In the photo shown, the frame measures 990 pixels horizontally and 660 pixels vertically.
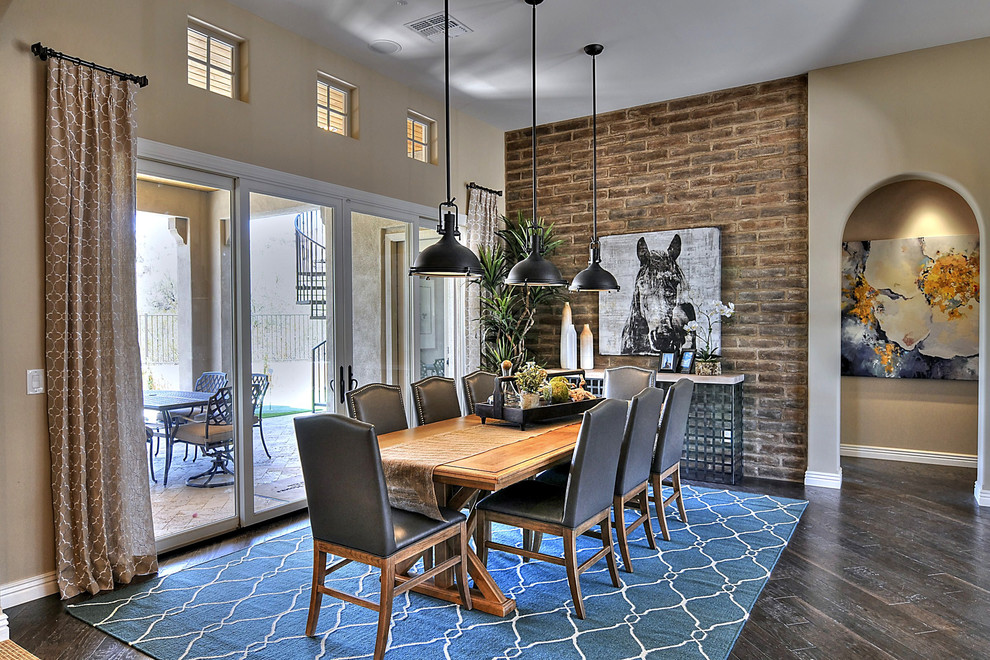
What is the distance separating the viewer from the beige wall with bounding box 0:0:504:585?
294cm

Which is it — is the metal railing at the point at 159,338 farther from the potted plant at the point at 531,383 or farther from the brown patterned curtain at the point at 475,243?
the brown patterned curtain at the point at 475,243

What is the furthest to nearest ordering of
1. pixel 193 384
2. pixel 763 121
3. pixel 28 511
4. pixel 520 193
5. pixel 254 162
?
1. pixel 520 193
2. pixel 763 121
3. pixel 254 162
4. pixel 193 384
5. pixel 28 511

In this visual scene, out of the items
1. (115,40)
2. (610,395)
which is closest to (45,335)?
(115,40)

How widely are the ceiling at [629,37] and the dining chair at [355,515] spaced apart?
2.73 m

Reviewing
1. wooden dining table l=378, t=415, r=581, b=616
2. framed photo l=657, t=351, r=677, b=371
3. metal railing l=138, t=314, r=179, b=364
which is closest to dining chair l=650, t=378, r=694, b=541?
wooden dining table l=378, t=415, r=581, b=616

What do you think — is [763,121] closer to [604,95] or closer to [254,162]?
[604,95]

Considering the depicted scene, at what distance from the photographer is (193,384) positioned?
3.74 metres

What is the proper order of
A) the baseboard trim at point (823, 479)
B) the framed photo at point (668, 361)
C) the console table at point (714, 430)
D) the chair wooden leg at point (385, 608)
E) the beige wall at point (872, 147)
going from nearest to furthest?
the chair wooden leg at point (385, 608) → the beige wall at point (872, 147) → the baseboard trim at point (823, 479) → the console table at point (714, 430) → the framed photo at point (668, 361)

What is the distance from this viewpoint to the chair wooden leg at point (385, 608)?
7.96 ft

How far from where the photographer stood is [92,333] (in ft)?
10.2

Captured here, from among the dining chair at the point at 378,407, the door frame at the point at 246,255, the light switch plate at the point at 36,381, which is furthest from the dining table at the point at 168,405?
the dining chair at the point at 378,407

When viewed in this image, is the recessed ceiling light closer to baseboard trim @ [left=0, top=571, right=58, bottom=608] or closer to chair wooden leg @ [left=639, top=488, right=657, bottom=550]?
chair wooden leg @ [left=639, top=488, right=657, bottom=550]

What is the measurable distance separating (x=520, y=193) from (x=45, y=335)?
4.44 m

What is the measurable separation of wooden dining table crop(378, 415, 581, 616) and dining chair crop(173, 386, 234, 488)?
1183 mm
